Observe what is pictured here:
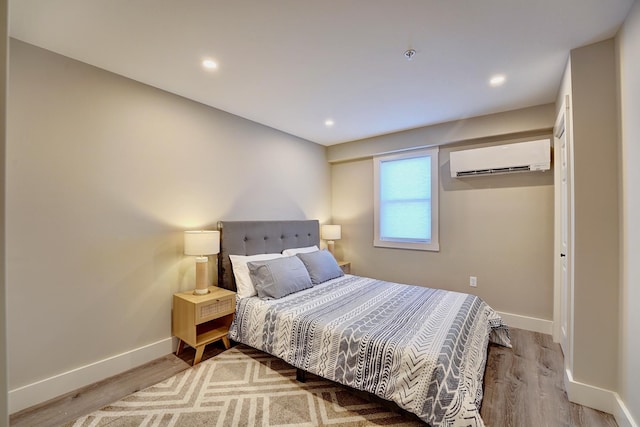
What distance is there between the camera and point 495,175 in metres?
3.17

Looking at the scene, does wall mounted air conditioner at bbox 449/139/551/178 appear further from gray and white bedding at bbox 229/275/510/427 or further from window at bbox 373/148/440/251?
gray and white bedding at bbox 229/275/510/427

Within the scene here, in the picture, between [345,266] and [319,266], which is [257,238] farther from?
[345,266]

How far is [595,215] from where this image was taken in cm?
179

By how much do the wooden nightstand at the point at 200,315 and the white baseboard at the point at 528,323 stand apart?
3.10 meters

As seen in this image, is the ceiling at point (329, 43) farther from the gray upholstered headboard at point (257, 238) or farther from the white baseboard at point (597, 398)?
the white baseboard at point (597, 398)

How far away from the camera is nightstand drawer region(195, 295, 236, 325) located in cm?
231

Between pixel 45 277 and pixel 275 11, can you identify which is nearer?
pixel 275 11

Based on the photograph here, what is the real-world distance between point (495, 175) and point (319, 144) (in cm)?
251

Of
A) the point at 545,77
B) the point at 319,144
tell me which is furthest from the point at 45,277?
the point at 545,77

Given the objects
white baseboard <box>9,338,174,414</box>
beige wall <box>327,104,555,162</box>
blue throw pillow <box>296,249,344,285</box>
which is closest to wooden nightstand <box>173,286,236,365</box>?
white baseboard <box>9,338,174,414</box>

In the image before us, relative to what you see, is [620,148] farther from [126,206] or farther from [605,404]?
[126,206]

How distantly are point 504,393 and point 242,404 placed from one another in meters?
1.88

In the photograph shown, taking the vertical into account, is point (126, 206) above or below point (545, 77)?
below

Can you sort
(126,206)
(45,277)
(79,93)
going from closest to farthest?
(45,277) → (79,93) → (126,206)
